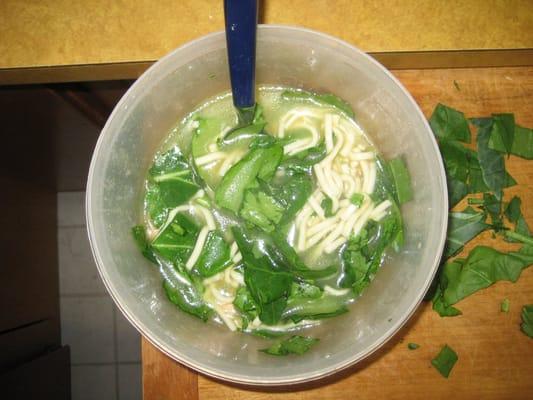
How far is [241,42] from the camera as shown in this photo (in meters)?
0.73

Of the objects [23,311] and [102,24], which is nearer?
[102,24]

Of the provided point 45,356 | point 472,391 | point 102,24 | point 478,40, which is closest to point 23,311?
point 45,356

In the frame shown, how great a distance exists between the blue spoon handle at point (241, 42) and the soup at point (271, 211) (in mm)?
151

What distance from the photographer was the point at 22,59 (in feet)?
3.32

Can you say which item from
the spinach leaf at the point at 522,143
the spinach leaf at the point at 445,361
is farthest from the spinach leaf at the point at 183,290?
the spinach leaf at the point at 522,143

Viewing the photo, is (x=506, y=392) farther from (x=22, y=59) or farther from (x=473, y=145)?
(x=22, y=59)

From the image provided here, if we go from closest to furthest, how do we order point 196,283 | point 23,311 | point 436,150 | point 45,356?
point 436,150 < point 196,283 < point 23,311 < point 45,356

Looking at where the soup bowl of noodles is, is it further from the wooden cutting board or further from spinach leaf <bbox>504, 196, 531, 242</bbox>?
spinach leaf <bbox>504, 196, 531, 242</bbox>

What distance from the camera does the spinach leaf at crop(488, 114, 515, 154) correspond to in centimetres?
103

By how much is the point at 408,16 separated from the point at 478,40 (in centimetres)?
15

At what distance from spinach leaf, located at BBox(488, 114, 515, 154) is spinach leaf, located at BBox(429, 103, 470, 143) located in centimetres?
6

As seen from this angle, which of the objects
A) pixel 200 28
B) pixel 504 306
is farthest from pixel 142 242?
pixel 504 306

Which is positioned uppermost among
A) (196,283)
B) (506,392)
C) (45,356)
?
(196,283)

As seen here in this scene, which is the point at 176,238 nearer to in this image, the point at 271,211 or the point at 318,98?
the point at 271,211
